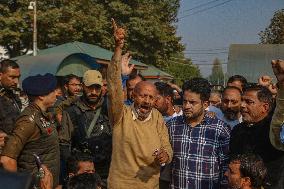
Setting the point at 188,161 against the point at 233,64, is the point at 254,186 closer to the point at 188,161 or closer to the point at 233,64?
the point at 188,161

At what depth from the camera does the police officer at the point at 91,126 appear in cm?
495

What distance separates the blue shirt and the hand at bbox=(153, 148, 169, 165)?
36 cm

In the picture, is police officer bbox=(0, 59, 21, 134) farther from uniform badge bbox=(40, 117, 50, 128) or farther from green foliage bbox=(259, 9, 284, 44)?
green foliage bbox=(259, 9, 284, 44)

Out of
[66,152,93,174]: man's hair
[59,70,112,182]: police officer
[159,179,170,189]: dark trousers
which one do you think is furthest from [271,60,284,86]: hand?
[59,70,112,182]: police officer

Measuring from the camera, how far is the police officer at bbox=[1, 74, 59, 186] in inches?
161

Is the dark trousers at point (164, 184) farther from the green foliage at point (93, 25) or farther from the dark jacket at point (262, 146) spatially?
the green foliage at point (93, 25)

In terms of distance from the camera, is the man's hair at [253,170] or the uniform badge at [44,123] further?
the uniform badge at [44,123]

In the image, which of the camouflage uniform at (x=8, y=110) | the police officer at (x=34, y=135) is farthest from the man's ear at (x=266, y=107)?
the camouflage uniform at (x=8, y=110)

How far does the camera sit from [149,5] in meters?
37.5

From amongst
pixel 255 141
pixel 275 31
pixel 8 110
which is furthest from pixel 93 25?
pixel 255 141

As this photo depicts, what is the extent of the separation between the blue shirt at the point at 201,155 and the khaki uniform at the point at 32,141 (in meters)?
1.05

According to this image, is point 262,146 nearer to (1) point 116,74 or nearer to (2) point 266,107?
(2) point 266,107

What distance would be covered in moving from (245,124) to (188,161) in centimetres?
56

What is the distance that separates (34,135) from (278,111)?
197 centimetres
